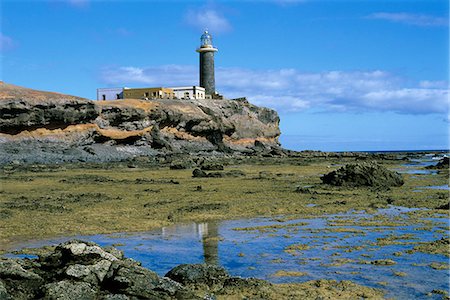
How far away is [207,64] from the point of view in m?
95.6

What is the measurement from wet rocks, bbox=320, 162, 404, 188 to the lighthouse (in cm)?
6949

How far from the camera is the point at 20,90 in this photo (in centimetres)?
5616

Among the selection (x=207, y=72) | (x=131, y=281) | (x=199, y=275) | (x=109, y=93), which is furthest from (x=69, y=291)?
(x=207, y=72)

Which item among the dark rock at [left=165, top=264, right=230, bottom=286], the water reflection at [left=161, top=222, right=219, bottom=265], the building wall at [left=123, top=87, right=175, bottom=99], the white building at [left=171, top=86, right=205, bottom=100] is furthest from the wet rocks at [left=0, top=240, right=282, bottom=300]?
the white building at [left=171, top=86, right=205, bottom=100]

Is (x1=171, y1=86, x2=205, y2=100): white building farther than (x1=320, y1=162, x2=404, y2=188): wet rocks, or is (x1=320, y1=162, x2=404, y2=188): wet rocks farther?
(x1=171, y1=86, x2=205, y2=100): white building

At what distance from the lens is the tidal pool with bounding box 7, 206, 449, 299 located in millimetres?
9695

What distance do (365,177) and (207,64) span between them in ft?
236

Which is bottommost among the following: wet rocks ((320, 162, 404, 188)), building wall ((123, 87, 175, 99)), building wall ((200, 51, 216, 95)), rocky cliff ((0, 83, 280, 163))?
wet rocks ((320, 162, 404, 188))

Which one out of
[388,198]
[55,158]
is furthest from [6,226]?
[55,158]

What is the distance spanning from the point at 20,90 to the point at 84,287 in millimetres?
53317

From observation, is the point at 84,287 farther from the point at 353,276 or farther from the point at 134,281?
the point at 353,276

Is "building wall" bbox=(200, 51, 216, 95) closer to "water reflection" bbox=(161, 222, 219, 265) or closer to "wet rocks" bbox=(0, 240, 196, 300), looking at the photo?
"water reflection" bbox=(161, 222, 219, 265)

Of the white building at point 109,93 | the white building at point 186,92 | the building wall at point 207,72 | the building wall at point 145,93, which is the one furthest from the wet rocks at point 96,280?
the building wall at point 207,72

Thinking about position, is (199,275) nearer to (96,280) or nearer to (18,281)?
(96,280)
